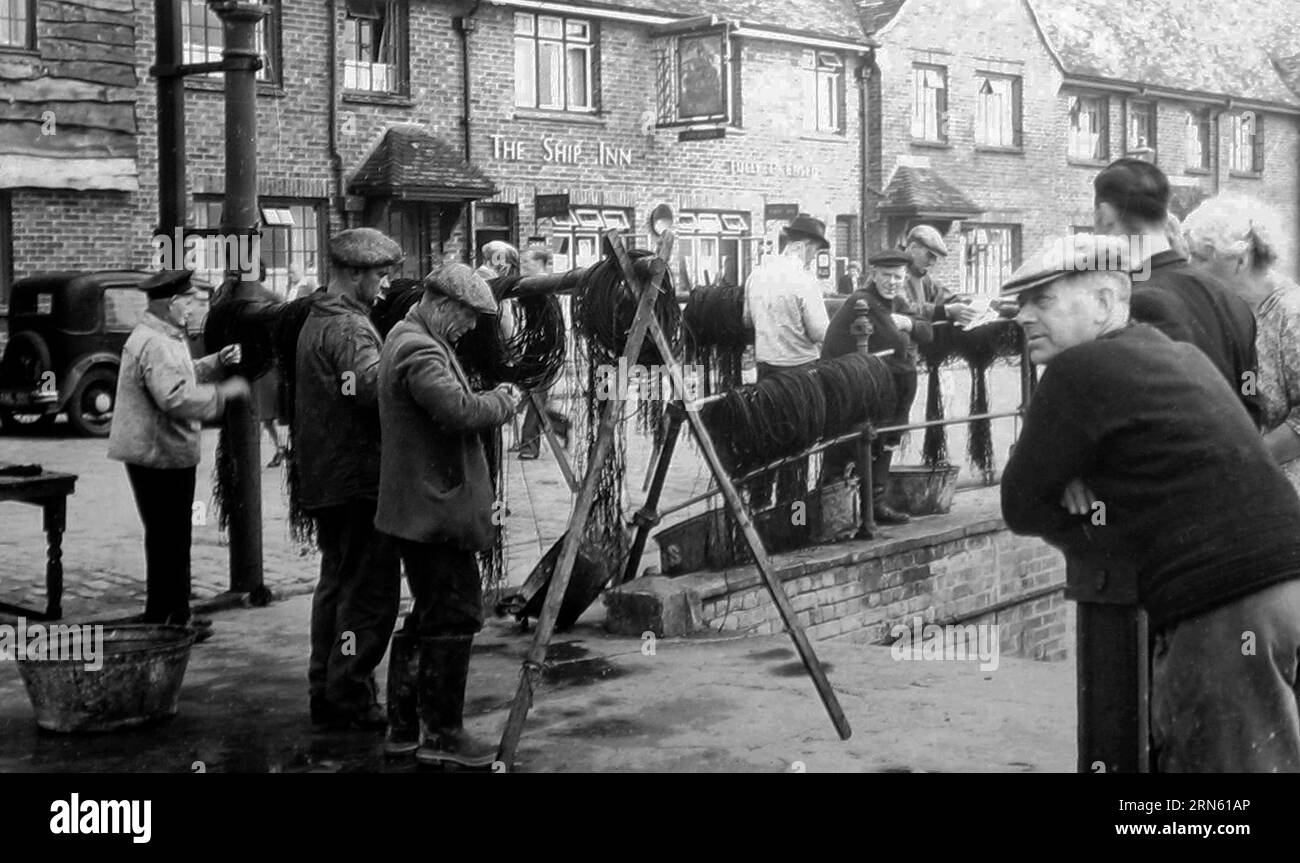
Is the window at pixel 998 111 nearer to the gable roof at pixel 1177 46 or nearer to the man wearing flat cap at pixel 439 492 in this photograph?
the gable roof at pixel 1177 46

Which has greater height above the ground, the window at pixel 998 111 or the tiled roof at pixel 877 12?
the tiled roof at pixel 877 12

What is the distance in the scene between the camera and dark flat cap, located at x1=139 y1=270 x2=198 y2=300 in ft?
26.1

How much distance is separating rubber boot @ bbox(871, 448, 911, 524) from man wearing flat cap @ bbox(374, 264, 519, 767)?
4.75 m

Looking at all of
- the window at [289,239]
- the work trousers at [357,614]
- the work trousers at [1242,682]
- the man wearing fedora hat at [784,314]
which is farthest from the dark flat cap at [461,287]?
the window at [289,239]

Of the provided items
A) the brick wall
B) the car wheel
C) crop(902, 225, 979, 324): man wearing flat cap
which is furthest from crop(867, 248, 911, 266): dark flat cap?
the car wheel

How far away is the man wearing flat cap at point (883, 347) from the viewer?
10.4 m

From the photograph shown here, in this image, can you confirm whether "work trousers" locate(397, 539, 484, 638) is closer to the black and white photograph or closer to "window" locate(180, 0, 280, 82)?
the black and white photograph

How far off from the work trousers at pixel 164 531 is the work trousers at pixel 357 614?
1.29m

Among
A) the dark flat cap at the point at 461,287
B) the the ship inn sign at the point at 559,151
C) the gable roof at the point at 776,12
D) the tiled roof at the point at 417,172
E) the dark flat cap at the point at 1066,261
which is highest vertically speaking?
the gable roof at the point at 776,12

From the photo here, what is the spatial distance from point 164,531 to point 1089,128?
31229mm

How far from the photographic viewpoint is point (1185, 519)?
3898mm

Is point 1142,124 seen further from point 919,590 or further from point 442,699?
point 442,699

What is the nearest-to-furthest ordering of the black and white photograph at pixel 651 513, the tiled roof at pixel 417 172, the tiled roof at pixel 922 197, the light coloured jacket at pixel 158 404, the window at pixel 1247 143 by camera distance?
the black and white photograph at pixel 651 513 < the light coloured jacket at pixel 158 404 < the tiled roof at pixel 417 172 < the tiled roof at pixel 922 197 < the window at pixel 1247 143
